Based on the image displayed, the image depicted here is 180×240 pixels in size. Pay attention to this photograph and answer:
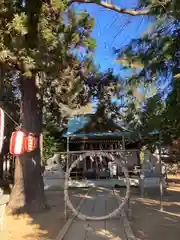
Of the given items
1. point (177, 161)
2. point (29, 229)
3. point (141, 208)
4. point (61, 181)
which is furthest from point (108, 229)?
point (177, 161)

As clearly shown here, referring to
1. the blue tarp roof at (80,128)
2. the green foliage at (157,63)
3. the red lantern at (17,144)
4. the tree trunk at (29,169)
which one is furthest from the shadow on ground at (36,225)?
the blue tarp roof at (80,128)

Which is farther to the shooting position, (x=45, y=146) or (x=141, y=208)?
(x=45, y=146)

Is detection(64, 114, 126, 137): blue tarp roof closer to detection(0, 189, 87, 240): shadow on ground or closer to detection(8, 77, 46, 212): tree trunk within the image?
detection(8, 77, 46, 212): tree trunk

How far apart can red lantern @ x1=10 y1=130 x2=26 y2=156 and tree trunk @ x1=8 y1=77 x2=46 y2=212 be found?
4.29 feet

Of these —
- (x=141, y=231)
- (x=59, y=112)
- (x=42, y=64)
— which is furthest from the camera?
(x=59, y=112)

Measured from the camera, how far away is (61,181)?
525 inches

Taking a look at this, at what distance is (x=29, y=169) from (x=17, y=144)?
1.63 m

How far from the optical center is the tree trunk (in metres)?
9.03

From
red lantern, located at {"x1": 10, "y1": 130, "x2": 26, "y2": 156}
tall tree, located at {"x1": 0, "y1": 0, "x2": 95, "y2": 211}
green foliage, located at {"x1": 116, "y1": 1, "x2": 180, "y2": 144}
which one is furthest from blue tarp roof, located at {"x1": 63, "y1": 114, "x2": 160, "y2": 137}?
green foliage, located at {"x1": 116, "y1": 1, "x2": 180, "y2": 144}

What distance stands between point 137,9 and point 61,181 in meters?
9.78

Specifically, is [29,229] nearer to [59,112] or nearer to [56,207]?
[56,207]

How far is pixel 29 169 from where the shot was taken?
360 inches

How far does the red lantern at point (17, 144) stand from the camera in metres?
7.70

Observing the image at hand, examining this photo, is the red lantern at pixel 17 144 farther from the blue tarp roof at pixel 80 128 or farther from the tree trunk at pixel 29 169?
the blue tarp roof at pixel 80 128
